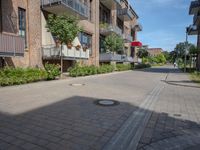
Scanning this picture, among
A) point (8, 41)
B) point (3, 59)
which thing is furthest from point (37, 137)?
point (3, 59)

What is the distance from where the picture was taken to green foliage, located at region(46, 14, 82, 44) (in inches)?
Result: 597

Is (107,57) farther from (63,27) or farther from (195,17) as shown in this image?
(195,17)

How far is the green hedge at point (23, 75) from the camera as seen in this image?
393 inches

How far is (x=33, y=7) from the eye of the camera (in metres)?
15.5

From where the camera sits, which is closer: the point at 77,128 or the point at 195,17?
the point at 77,128

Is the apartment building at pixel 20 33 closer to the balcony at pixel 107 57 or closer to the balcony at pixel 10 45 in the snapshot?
the balcony at pixel 10 45

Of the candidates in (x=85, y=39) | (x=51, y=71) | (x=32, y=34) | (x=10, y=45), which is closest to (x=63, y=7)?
(x=32, y=34)

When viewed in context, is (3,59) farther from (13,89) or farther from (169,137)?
(169,137)

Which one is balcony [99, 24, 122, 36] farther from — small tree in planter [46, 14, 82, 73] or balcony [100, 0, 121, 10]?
small tree in planter [46, 14, 82, 73]

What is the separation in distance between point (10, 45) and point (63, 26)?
477cm

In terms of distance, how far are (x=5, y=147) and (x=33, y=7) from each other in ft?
47.1

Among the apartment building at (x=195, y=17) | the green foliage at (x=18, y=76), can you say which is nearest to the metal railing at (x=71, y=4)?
the green foliage at (x=18, y=76)

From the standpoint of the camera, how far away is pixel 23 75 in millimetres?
10953

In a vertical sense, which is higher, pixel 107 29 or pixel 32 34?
pixel 107 29
